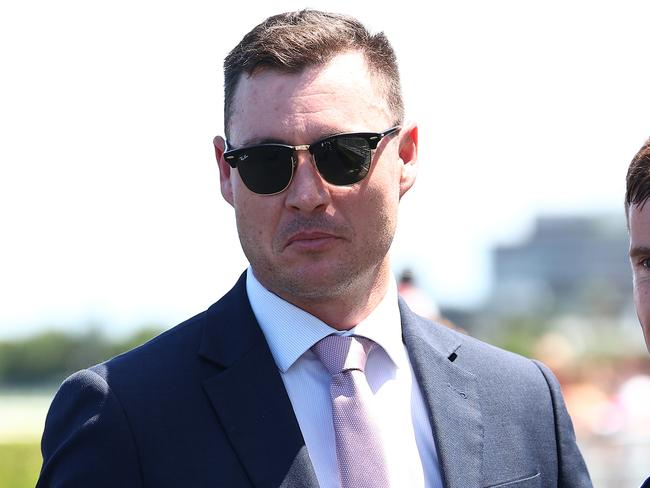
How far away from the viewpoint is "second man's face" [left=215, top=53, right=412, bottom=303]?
10.4ft

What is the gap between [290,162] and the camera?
3178mm

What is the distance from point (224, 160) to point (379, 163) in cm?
45

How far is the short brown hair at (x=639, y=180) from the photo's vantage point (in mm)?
2932

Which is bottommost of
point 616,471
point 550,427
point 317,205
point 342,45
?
point 616,471

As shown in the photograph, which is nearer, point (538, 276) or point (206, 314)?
point (206, 314)

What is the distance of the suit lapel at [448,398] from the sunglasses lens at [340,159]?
0.53m

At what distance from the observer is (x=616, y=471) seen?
10.4 m

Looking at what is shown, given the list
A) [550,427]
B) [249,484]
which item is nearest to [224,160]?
[249,484]

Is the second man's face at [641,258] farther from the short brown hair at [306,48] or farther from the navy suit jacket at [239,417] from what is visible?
the short brown hair at [306,48]

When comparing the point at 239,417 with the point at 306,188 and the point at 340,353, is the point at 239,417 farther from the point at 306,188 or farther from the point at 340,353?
the point at 306,188

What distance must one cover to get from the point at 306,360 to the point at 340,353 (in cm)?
10

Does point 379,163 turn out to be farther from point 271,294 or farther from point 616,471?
point 616,471

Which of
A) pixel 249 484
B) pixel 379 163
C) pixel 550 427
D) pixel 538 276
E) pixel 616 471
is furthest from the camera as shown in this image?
pixel 538 276

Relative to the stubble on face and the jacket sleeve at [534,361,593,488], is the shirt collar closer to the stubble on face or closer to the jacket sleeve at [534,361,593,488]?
the stubble on face
